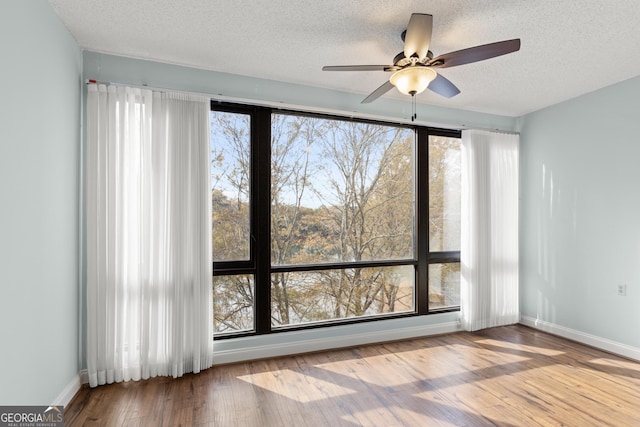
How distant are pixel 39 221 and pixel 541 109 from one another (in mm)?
5123

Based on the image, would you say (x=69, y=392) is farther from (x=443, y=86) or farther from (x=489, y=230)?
(x=489, y=230)

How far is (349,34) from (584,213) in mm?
3247

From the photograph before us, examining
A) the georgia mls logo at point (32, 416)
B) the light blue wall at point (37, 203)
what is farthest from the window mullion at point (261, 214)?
the georgia mls logo at point (32, 416)

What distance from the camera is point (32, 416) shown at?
181cm

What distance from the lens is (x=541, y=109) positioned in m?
3.99

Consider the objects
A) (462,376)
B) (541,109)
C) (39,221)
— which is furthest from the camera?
(541,109)

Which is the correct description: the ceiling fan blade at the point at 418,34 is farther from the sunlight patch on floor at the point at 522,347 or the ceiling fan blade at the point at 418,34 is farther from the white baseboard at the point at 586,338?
the white baseboard at the point at 586,338

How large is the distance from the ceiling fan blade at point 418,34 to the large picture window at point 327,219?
5.14 ft

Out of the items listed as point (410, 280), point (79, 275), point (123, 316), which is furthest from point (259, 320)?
point (410, 280)

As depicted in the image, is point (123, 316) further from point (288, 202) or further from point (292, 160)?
point (292, 160)

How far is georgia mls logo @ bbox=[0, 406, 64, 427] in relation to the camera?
1615 mm

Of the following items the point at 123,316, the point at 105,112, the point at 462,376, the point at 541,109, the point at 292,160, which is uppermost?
the point at 541,109

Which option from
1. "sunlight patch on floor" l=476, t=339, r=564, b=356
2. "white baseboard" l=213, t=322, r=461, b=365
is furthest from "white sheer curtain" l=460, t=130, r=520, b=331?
"white baseboard" l=213, t=322, r=461, b=365

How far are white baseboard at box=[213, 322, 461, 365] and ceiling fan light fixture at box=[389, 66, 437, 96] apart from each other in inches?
96.8
